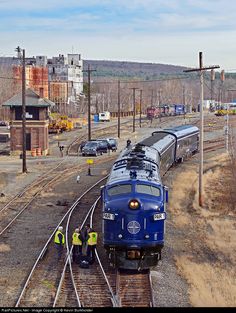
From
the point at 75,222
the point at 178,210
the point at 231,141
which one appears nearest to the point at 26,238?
the point at 75,222

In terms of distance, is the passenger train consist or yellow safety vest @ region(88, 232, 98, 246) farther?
yellow safety vest @ region(88, 232, 98, 246)

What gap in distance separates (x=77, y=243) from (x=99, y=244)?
106 inches

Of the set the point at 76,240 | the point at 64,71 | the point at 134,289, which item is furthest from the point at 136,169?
the point at 64,71

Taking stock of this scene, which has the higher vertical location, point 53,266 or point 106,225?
point 106,225

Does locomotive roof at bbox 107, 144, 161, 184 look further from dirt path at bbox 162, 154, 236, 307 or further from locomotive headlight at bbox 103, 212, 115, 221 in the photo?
dirt path at bbox 162, 154, 236, 307

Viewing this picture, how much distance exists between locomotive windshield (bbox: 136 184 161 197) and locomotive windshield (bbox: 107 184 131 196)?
317 mm

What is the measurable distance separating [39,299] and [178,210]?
1466 centimetres

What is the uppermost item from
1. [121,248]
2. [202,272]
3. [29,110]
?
[29,110]

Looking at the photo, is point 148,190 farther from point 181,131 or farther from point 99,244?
point 181,131

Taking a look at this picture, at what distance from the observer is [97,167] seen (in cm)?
4378

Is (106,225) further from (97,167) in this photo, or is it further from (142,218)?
(97,167)

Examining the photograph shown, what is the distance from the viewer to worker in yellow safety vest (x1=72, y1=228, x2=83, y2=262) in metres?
18.6

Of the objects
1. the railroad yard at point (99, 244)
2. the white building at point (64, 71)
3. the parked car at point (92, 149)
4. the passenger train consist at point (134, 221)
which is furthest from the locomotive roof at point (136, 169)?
the white building at point (64, 71)

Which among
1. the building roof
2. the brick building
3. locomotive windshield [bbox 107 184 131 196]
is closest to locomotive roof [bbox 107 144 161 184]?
locomotive windshield [bbox 107 184 131 196]
